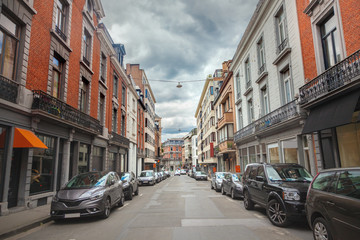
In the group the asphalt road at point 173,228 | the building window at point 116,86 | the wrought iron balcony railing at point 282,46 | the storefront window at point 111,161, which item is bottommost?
the asphalt road at point 173,228

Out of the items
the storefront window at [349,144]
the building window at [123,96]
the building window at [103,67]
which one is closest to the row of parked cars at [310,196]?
the storefront window at [349,144]

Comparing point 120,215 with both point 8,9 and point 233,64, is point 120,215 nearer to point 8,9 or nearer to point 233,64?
point 8,9

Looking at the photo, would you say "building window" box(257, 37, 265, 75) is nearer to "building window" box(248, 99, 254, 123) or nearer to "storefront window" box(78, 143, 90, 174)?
"building window" box(248, 99, 254, 123)

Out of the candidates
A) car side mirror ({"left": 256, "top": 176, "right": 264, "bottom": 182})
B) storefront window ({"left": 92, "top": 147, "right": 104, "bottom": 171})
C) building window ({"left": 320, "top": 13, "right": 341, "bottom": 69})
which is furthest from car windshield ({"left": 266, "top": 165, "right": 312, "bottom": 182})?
storefront window ({"left": 92, "top": 147, "right": 104, "bottom": 171})

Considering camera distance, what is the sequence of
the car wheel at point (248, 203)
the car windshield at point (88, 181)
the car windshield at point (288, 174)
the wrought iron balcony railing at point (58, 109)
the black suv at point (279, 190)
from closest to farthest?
the black suv at point (279, 190)
the car windshield at point (288, 174)
the car windshield at point (88, 181)
the car wheel at point (248, 203)
the wrought iron balcony railing at point (58, 109)

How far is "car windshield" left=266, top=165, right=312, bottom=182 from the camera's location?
317 inches

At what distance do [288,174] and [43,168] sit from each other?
10875 millimetres

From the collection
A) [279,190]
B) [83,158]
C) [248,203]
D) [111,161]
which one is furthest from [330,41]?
[111,161]

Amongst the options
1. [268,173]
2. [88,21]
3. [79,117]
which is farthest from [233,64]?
[268,173]

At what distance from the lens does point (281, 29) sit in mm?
15648

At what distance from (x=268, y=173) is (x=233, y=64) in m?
19.1

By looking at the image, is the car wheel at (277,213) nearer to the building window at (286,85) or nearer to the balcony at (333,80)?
the balcony at (333,80)

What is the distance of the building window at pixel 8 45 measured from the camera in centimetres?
933

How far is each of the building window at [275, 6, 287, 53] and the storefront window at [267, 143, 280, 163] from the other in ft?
20.0
